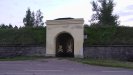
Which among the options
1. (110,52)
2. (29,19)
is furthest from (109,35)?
(29,19)

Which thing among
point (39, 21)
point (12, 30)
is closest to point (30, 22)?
point (39, 21)

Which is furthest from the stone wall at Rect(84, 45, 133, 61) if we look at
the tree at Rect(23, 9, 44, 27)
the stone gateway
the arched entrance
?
the tree at Rect(23, 9, 44, 27)

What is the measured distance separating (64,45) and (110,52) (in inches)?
218

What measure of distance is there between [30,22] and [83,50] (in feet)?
118

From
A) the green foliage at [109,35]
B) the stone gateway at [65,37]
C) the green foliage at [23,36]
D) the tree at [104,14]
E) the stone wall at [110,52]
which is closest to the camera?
the stone wall at [110,52]

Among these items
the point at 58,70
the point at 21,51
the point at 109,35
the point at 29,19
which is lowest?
the point at 58,70

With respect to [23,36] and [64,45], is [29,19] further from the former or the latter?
[64,45]

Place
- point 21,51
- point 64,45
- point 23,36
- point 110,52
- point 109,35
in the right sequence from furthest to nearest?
1. point 23,36
2. point 64,45
3. point 21,51
4. point 109,35
5. point 110,52

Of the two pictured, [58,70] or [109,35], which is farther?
[109,35]

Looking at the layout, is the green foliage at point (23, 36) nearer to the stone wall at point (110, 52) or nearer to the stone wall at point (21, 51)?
the stone wall at point (21, 51)

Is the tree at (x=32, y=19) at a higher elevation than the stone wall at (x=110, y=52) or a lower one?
higher

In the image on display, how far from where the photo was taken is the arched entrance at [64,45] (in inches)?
1276

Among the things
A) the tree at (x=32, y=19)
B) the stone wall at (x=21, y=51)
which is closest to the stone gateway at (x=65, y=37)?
the stone wall at (x=21, y=51)

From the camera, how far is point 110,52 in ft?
97.6
